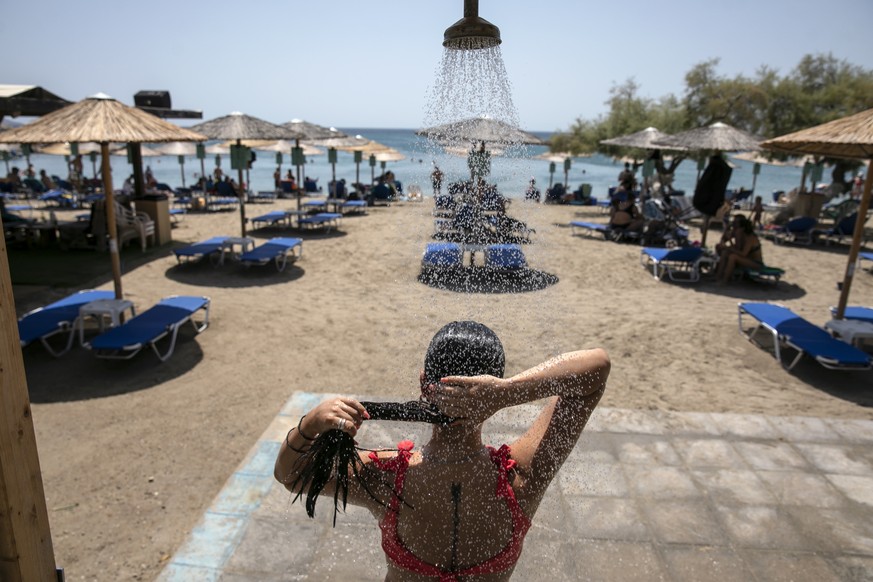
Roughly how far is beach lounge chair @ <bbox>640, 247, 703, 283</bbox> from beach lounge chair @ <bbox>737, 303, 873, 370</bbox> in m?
3.07

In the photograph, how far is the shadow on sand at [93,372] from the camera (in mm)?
5816

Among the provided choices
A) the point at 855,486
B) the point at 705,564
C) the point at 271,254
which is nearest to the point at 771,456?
the point at 855,486

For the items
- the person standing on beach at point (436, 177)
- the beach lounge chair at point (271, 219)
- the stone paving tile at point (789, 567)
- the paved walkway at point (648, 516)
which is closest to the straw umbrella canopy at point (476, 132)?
the person standing on beach at point (436, 177)

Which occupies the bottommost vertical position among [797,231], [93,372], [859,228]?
[93,372]

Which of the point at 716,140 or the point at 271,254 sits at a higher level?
the point at 716,140

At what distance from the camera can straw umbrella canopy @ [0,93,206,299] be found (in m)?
6.96

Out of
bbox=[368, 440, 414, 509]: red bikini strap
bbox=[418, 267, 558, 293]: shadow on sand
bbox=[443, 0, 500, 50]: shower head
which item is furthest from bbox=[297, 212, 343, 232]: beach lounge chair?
bbox=[368, 440, 414, 509]: red bikini strap

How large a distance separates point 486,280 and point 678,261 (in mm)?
3926

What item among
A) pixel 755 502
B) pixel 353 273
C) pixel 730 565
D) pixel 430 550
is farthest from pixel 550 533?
pixel 353 273

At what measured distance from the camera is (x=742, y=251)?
10.5 meters

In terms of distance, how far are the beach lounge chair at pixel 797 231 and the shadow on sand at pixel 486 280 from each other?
26.3 feet

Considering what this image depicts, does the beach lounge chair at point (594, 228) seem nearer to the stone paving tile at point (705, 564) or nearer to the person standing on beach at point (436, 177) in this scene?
the person standing on beach at point (436, 177)

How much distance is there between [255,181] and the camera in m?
44.2

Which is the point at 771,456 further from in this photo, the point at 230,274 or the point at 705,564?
the point at 230,274
